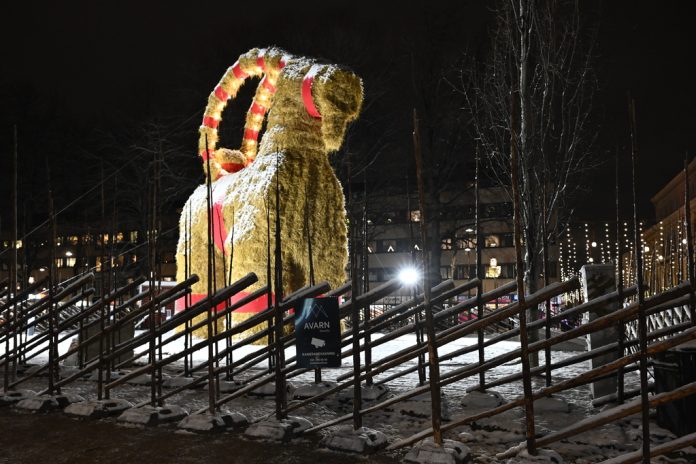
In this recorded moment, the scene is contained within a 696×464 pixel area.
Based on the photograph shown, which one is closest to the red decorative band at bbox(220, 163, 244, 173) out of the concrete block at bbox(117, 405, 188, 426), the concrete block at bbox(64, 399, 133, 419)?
the concrete block at bbox(64, 399, 133, 419)

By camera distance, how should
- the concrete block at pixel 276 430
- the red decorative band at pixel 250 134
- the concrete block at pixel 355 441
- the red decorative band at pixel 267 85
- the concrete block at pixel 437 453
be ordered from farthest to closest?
1. the red decorative band at pixel 250 134
2. the red decorative band at pixel 267 85
3. the concrete block at pixel 276 430
4. the concrete block at pixel 355 441
5. the concrete block at pixel 437 453

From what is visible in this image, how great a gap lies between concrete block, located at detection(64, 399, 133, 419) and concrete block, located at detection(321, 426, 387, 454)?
2.57m

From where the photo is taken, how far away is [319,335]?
493 centimetres

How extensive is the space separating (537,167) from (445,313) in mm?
4210

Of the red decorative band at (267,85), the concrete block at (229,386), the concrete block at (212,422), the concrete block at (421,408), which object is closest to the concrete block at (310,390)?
the concrete block at (229,386)

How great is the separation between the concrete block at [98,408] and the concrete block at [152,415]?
31 cm

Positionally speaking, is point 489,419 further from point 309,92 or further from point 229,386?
point 309,92

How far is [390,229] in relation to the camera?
44750 millimetres

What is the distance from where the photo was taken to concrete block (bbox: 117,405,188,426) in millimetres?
5508

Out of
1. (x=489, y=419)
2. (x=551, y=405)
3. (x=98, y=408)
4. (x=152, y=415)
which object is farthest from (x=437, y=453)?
(x=98, y=408)

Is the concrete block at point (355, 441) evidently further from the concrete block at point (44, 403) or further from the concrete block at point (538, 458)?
the concrete block at point (44, 403)

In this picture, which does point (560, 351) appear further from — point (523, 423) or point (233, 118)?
point (233, 118)

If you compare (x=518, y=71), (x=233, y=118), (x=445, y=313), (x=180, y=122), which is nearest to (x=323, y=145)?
(x=518, y=71)

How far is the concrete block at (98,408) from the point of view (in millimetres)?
5863
